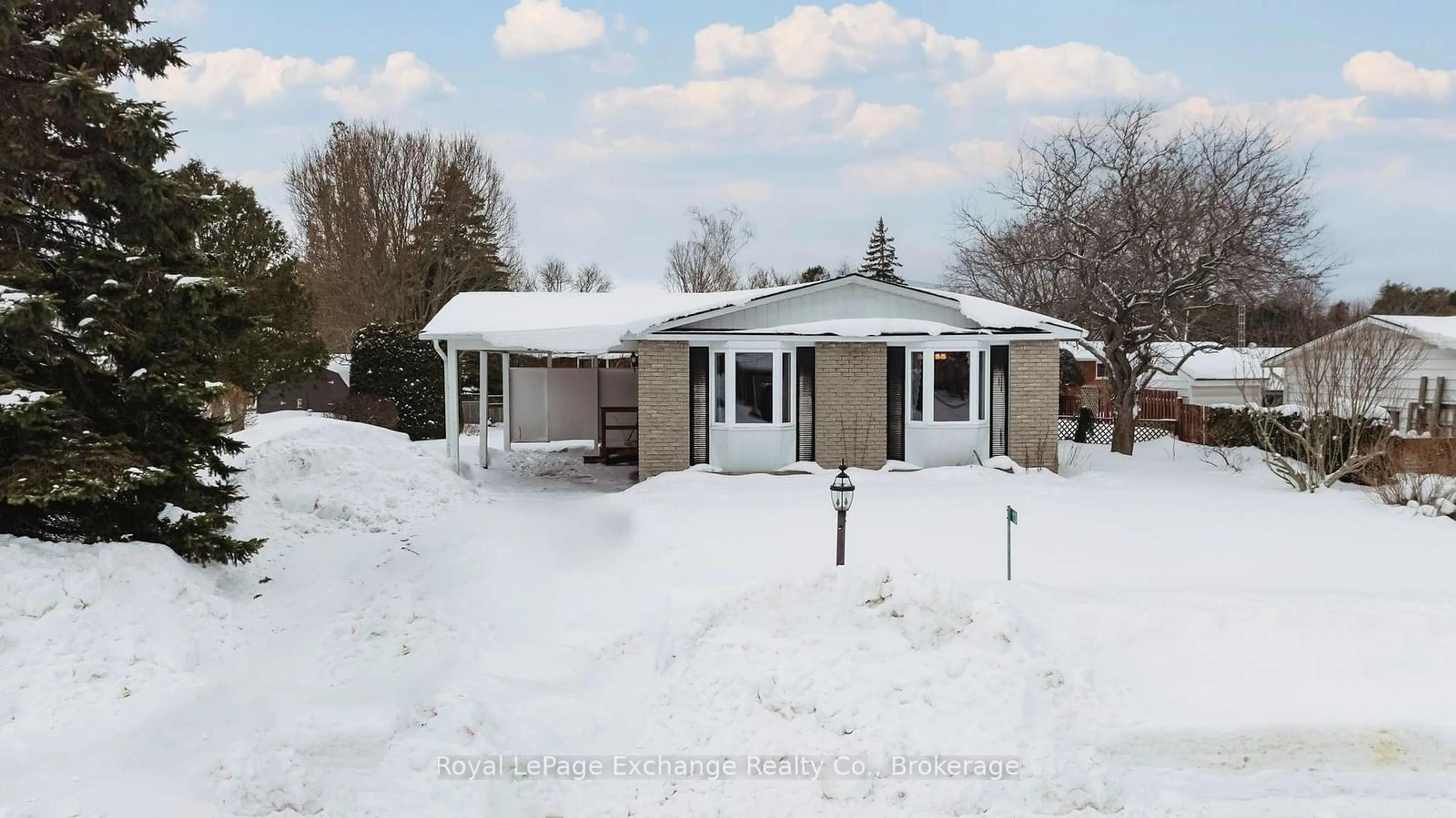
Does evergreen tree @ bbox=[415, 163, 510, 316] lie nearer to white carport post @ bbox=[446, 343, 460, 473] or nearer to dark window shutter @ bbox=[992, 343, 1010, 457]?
white carport post @ bbox=[446, 343, 460, 473]

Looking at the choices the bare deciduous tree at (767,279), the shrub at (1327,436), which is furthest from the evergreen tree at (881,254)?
the shrub at (1327,436)

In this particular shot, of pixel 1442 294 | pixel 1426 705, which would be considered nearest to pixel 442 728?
pixel 1426 705

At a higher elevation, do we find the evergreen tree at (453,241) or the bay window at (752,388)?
the evergreen tree at (453,241)

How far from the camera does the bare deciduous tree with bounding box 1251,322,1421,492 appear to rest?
46.7 feet

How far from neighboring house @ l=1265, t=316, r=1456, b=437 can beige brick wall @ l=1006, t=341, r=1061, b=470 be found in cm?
437

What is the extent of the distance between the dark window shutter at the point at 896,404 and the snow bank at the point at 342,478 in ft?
24.0

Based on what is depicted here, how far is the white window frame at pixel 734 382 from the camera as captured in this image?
15.8 m

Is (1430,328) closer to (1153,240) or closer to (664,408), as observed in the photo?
(1153,240)

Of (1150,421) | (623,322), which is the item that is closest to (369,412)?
(623,322)

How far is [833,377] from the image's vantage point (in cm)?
1606

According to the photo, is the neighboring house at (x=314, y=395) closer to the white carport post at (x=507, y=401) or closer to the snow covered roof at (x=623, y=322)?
the white carport post at (x=507, y=401)

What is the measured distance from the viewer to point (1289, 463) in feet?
50.3

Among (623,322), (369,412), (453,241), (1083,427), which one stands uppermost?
(453,241)

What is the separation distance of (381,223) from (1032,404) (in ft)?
82.2
